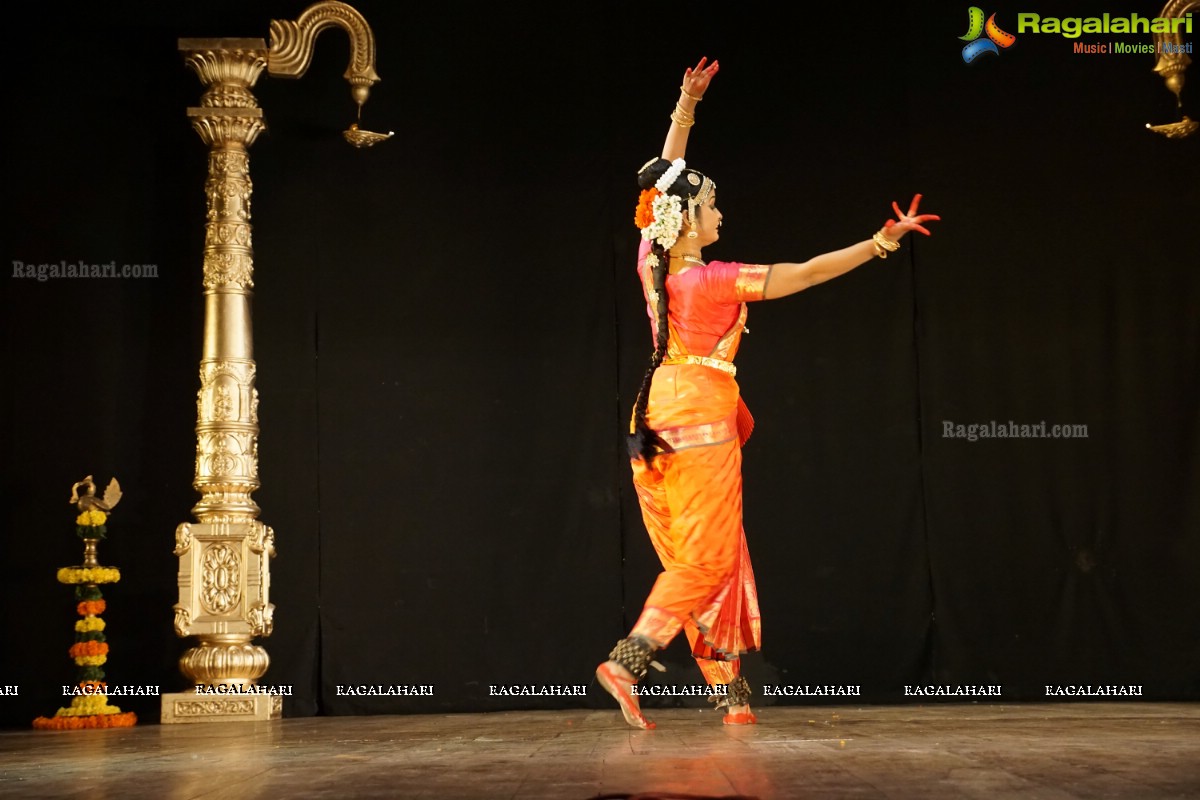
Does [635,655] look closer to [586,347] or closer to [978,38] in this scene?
[586,347]

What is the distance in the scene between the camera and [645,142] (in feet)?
19.7

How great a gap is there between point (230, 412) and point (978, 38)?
142 inches

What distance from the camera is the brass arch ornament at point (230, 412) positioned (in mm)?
5352

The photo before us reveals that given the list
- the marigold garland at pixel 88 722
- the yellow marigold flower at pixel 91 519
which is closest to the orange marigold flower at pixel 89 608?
the yellow marigold flower at pixel 91 519

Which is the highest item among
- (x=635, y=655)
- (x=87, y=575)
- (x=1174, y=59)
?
(x=1174, y=59)

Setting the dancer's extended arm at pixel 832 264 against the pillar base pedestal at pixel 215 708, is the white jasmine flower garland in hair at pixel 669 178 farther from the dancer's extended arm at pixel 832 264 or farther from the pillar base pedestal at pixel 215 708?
the pillar base pedestal at pixel 215 708

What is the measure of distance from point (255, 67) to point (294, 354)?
1.20 meters

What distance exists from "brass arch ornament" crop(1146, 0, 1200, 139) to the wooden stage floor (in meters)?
2.48

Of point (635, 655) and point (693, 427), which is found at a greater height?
point (693, 427)

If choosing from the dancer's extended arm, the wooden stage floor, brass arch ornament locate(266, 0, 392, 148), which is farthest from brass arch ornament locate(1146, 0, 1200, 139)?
brass arch ornament locate(266, 0, 392, 148)

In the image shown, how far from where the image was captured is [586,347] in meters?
5.89

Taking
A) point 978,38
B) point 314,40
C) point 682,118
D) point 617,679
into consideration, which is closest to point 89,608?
point 314,40

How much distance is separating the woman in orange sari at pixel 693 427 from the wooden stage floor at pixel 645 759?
0.30m

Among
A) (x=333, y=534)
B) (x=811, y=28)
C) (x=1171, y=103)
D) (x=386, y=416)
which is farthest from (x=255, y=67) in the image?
(x=1171, y=103)
